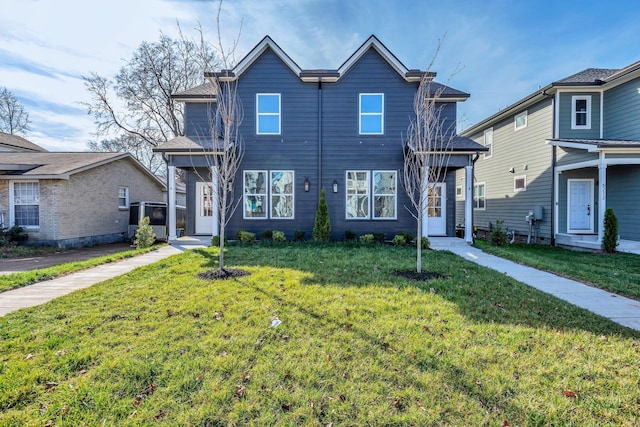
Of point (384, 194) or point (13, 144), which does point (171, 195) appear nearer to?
point (384, 194)

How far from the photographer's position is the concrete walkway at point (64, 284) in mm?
4934

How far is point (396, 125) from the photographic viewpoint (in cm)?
1192

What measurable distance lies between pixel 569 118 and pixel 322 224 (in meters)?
11.2

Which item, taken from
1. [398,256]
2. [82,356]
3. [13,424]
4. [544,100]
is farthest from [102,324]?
[544,100]

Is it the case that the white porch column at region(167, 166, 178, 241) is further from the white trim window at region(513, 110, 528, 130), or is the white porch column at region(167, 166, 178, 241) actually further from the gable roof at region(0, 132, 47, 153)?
the white trim window at region(513, 110, 528, 130)

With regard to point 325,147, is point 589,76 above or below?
above

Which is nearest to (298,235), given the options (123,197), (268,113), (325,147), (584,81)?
(325,147)

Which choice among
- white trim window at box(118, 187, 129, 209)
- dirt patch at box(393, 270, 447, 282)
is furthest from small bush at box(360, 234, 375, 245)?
white trim window at box(118, 187, 129, 209)

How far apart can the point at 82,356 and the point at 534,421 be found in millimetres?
4240

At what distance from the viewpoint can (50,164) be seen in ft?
42.3

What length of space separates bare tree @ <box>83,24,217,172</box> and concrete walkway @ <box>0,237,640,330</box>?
1832 cm

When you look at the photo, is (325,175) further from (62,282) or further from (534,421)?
(534,421)

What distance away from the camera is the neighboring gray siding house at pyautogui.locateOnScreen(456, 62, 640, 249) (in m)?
11.0

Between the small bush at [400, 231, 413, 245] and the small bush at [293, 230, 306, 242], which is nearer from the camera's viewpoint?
the small bush at [400, 231, 413, 245]
